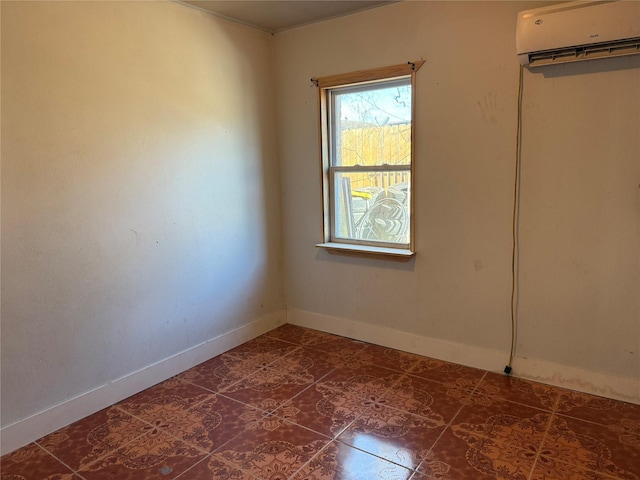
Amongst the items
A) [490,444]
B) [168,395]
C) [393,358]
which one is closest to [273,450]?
[168,395]

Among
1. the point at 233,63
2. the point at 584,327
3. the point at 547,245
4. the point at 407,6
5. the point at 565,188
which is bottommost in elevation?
the point at 584,327

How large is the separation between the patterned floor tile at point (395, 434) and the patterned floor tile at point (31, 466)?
134cm

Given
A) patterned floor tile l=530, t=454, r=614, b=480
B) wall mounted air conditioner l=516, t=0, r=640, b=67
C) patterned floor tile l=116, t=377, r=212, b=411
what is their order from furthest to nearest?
1. patterned floor tile l=116, t=377, r=212, b=411
2. wall mounted air conditioner l=516, t=0, r=640, b=67
3. patterned floor tile l=530, t=454, r=614, b=480

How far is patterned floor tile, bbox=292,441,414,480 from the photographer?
1969mm

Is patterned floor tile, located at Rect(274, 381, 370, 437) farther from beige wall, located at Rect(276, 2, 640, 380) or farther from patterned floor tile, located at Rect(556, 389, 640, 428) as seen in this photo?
patterned floor tile, located at Rect(556, 389, 640, 428)

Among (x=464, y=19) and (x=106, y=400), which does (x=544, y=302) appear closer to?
(x=464, y=19)

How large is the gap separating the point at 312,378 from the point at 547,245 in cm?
169

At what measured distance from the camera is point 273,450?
216cm

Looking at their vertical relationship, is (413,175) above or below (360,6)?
below

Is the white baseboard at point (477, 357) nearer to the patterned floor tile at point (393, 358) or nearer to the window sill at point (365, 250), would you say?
the patterned floor tile at point (393, 358)

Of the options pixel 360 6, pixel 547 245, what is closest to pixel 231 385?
pixel 547 245

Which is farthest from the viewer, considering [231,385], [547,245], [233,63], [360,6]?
[233,63]

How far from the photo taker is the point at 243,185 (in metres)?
3.43

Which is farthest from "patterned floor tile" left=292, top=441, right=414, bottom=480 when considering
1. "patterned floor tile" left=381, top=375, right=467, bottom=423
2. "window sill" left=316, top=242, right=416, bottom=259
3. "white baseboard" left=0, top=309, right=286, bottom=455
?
"window sill" left=316, top=242, right=416, bottom=259
